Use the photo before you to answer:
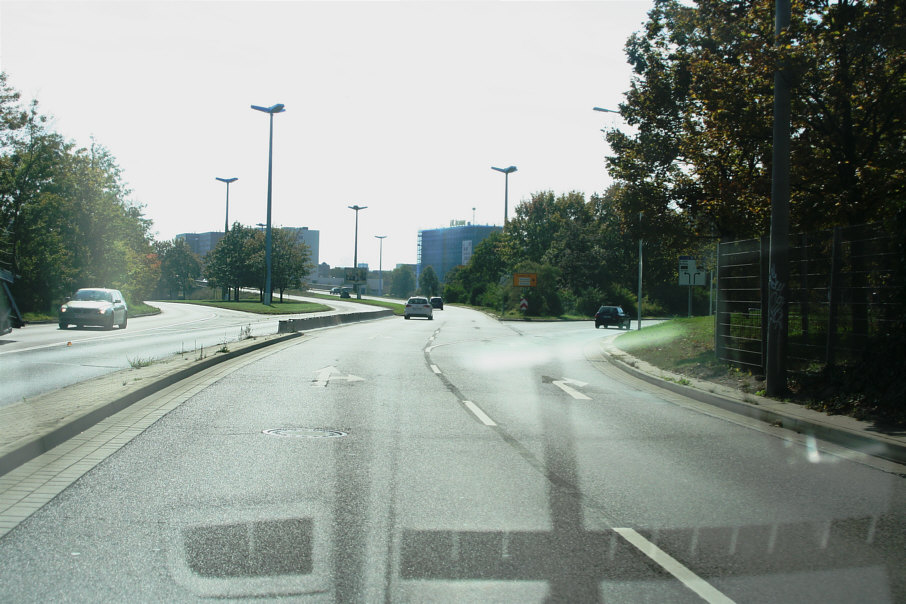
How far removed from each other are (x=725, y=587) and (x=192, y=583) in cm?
299

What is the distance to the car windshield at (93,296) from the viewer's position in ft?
103

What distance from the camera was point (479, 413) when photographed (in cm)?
1095

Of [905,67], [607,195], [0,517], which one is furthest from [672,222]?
[607,195]

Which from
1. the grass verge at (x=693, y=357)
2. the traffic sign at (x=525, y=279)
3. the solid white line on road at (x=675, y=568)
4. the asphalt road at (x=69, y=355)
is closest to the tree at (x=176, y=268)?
the traffic sign at (x=525, y=279)

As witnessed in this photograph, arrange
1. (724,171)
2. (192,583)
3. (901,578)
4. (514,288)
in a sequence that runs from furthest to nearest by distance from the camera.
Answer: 1. (514,288)
2. (724,171)
3. (901,578)
4. (192,583)

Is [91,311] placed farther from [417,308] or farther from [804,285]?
[417,308]

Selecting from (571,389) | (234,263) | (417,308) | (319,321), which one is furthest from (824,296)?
(234,263)

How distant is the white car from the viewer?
2188 inches

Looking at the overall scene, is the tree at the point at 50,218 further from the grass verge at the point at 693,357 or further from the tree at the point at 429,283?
the tree at the point at 429,283

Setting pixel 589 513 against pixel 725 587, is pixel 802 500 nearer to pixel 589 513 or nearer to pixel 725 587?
pixel 589 513

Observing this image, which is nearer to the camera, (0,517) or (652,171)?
(0,517)

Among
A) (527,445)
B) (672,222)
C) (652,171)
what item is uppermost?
(652,171)

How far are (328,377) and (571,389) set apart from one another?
4.75 m

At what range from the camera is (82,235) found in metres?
54.0
